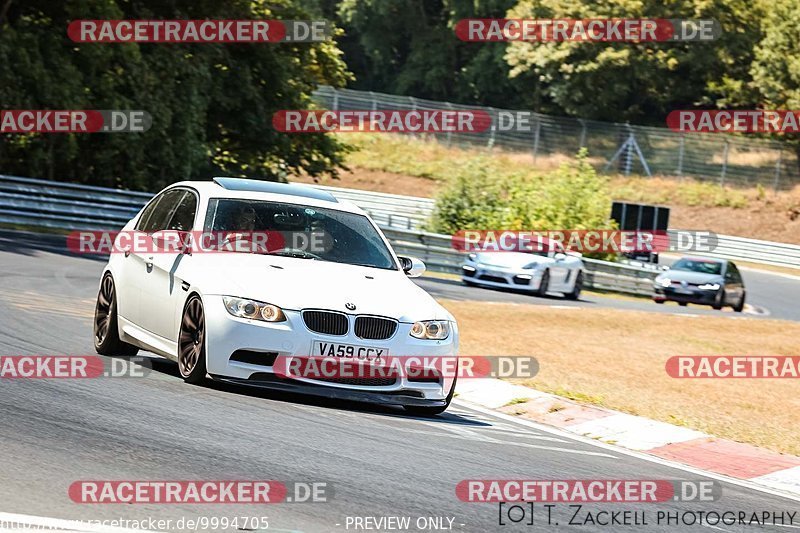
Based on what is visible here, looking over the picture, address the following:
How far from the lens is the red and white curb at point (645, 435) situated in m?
9.70

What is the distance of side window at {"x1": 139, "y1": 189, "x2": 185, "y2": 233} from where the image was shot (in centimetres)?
1116

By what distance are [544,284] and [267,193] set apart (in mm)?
19327

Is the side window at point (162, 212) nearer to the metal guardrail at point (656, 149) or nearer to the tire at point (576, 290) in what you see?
the tire at point (576, 290)

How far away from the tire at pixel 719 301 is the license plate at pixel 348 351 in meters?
25.5

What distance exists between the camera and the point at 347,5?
8500 cm

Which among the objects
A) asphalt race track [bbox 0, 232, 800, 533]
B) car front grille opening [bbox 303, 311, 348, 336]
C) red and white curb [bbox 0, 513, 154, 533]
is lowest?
asphalt race track [bbox 0, 232, 800, 533]

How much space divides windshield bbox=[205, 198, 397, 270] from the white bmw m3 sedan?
0.4 inches

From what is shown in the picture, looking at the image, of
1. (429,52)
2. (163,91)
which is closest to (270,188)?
(163,91)

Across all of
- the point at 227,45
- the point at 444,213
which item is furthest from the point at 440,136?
the point at 227,45

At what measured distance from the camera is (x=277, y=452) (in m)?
7.68

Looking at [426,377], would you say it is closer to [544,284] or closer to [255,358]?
[255,358]

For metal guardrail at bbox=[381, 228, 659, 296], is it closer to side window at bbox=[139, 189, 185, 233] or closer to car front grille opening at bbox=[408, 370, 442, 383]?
side window at bbox=[139, 189, 185, 233]

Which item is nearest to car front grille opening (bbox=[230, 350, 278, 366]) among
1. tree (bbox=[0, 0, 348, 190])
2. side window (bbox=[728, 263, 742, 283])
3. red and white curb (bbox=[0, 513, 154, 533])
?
red and white curb (bbox=[0, 513, 154, 533])

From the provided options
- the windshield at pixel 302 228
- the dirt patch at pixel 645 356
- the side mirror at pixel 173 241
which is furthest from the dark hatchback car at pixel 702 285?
the side mirror at pixel 173 241
